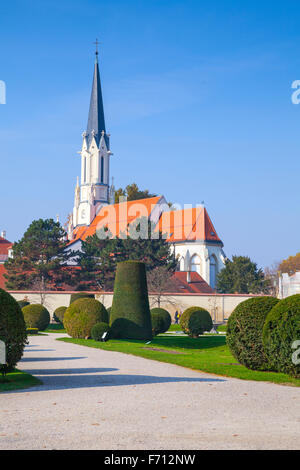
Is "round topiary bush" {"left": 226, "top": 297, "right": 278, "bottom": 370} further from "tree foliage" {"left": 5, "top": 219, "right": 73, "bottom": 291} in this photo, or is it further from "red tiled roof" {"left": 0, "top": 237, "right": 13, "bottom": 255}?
"red tiled roof" {"left": 0, "top": 237, "right": 13, "bottom": 255}

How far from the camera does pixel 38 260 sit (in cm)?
5447

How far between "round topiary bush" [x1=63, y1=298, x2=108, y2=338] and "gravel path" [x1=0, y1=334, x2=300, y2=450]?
1135 centimetres

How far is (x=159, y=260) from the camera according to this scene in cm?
5725

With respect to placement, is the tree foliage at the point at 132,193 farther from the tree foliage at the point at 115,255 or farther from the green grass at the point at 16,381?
the green grass at the point at 16,381

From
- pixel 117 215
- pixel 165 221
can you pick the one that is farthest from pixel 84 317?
pixel 117 215

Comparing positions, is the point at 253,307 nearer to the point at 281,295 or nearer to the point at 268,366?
the point at 268,366

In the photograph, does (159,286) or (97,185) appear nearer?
(159,286)

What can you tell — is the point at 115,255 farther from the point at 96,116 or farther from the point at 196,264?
the point at 96,116

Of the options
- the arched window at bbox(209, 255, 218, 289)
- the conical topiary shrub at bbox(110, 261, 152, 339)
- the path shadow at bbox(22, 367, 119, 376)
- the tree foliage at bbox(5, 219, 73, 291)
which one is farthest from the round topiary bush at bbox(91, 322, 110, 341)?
the arched window at bbox(209, 255, 218, 289)

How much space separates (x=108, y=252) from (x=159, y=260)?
5769 millimetres

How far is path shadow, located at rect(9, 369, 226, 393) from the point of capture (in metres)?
11.3

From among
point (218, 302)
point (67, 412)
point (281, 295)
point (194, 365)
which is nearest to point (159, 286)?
point (218, 302)

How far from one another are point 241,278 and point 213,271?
642 cm
